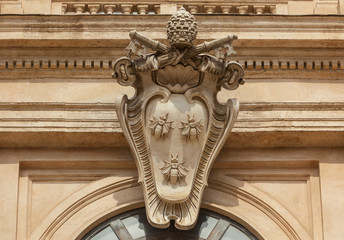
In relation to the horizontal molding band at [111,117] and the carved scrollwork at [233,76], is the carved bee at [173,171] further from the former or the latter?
the carved scrollwork at [233,76]

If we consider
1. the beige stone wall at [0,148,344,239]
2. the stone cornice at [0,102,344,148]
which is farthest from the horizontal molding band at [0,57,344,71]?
the beige stone wall at [0,148,344,239]

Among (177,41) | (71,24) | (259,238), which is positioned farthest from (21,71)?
(259,238)

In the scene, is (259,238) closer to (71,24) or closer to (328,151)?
(328,151)

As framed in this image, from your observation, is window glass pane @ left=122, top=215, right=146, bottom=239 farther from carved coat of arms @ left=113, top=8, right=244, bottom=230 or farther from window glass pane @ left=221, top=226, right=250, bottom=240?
window glass pane @ left=221, top=226, right=250, bottom=240

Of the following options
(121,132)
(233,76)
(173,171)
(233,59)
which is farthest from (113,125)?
(233,59)

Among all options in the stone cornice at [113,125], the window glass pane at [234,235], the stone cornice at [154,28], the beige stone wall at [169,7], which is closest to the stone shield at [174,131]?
the stone cornice at [113,125]

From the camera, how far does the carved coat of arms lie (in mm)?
18188

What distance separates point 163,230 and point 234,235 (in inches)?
30.0

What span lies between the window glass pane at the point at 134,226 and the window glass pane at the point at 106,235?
17 centimetres

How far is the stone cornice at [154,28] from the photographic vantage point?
19062 millimetres

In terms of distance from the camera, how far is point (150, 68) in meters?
18.2

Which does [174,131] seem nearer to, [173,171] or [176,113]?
[176,113]

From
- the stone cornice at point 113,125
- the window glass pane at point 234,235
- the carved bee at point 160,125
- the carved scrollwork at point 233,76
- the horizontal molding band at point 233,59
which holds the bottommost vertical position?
the window glass pane at point 234,235

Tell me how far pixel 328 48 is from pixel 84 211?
10.6 feet
